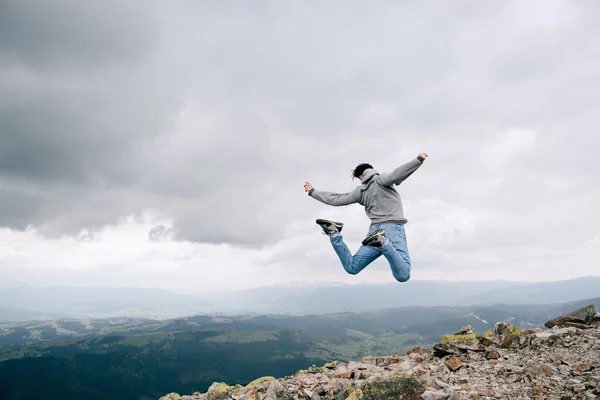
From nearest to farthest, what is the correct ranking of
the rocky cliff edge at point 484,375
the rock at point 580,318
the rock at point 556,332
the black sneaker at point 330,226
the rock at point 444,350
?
the rocky cliff edge at point 484,375 → the black sneaker at point 330,226 → the rock at point 556,332 → the rock at point 444,350 → the rock at point 580,318

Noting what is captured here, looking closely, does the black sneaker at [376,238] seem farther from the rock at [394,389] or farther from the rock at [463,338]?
the rock at [463,338]

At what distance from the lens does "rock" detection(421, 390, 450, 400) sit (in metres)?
7.57

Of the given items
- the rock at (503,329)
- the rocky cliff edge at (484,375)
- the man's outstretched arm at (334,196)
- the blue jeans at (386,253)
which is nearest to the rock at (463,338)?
the rocky cliff edge at (484,375)

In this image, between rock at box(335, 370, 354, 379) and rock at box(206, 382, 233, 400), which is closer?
rock at box(335, 370, 354, 379)

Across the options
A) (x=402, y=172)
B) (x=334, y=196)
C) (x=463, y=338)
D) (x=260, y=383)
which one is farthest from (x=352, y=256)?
(x=463, y=338)

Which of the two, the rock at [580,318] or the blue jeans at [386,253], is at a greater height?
the blue jeans at [386,253]

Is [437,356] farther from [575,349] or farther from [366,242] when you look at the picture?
[366,242]

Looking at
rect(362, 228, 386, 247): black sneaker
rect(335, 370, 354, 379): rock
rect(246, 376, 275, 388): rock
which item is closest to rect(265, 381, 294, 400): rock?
rect(246, 376, 275, 388): rock

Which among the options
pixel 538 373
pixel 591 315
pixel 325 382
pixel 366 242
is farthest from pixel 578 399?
pixel 591 315

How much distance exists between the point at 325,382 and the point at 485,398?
17.2 ft

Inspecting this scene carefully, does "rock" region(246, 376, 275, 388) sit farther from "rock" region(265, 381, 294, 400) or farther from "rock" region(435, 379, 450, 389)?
"rock" region(435, 379, 450, 389)

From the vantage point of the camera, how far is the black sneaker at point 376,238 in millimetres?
9336

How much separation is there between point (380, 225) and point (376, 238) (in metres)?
1.08

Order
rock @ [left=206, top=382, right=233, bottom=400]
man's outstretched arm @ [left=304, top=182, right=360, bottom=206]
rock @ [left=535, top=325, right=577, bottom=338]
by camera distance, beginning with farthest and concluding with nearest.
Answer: rock @ [left=206, top=382, right=233, bottom=400], rock @ [left=535, top=325, right=577, bottom=338], man's outstretched arm @ [left=304, top=182, right=360, bottom=206]
